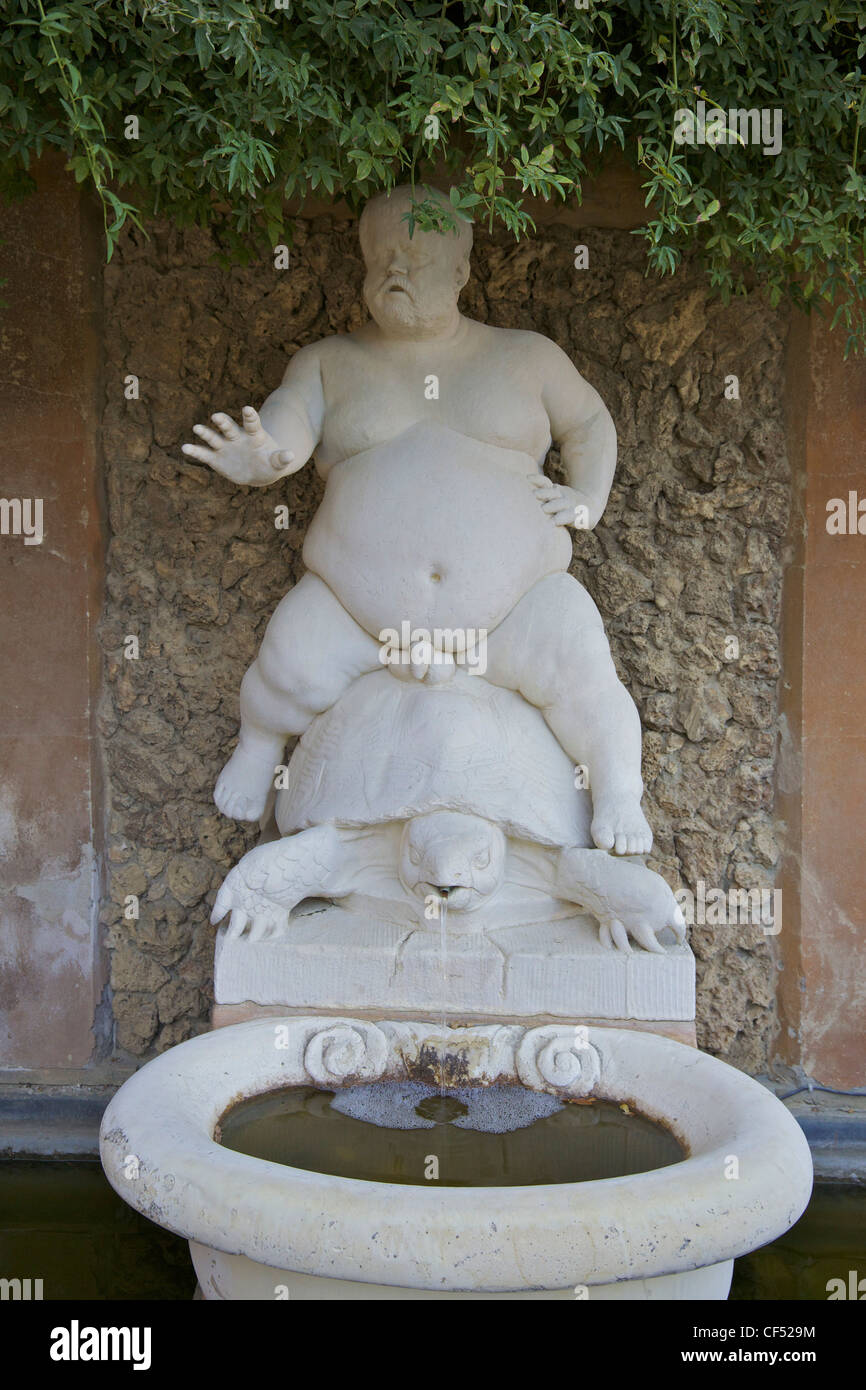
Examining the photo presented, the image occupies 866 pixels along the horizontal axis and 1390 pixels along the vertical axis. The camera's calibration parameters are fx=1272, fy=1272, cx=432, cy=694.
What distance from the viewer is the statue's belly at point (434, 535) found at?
2.98 meters

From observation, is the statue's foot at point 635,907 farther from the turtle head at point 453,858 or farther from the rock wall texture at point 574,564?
the rock wall texture at point 574,564

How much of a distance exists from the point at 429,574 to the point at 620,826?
0.73 meters

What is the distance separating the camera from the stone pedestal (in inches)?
110

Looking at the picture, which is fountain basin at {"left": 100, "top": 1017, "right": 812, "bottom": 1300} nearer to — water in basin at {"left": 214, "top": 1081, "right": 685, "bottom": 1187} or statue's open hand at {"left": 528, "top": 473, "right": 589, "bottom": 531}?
water in basin at {"left": 214, "top": 1081, "right": 685, "bottom": 1187}

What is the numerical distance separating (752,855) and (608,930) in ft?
3.66

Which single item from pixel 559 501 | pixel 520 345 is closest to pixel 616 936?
pixel 559 501

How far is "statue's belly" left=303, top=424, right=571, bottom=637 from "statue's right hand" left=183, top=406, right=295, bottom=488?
0.23m

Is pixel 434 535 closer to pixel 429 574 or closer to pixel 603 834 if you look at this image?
pixel 429 574

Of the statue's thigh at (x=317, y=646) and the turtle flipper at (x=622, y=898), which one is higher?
the statue's thigh at (x=317, y=646)

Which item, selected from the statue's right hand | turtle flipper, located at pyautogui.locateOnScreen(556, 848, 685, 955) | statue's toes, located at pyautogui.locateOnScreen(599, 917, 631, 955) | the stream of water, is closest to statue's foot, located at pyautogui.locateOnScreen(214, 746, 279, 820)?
the stream of water

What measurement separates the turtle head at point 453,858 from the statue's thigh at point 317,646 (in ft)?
1.43

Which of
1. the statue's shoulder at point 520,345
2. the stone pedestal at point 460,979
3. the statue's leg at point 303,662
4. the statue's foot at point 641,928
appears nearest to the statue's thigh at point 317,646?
the statue's leg at point 303,662

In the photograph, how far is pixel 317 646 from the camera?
3086 mm

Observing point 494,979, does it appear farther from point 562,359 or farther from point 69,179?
point 69,179
